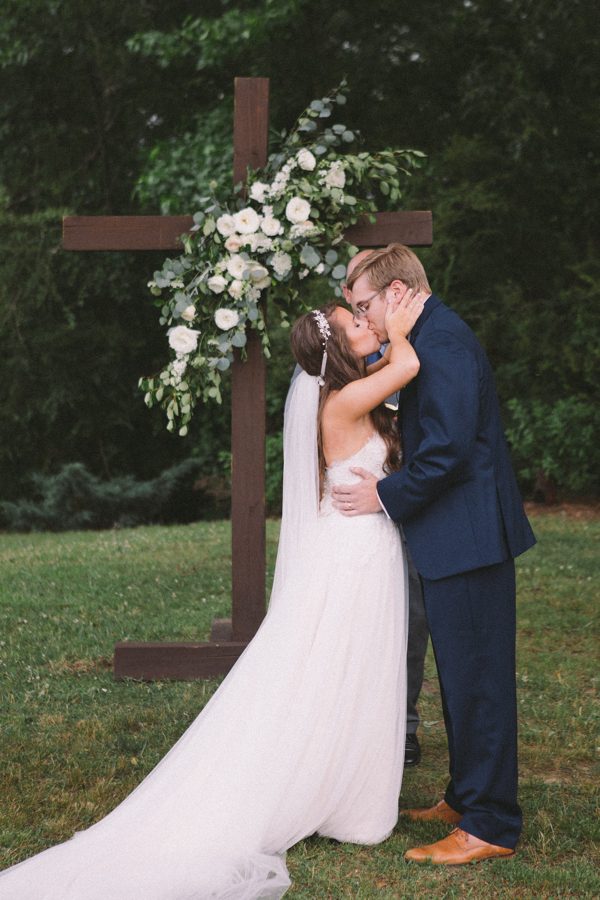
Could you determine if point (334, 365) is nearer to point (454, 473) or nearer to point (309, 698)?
point (454, 473)

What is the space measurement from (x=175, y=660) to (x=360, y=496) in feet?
8.06

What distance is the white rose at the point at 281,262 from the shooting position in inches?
213

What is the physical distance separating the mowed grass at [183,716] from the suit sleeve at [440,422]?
4.26 feet

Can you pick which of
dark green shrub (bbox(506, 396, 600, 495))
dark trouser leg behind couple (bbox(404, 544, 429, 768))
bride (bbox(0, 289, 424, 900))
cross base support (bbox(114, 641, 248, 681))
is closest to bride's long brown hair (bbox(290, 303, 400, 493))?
bride (bbox(0, 289, 424, 900))

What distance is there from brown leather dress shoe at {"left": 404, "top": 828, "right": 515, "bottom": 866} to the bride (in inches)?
7.1

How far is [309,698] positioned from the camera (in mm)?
3805

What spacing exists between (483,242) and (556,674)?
1014 centimetres

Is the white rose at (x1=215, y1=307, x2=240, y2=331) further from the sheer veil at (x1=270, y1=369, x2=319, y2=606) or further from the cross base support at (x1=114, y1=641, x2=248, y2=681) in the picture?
the cross base support at (x1=114, y1=641, x2=248, y2=681)

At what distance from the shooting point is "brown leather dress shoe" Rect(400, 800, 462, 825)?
160 inches

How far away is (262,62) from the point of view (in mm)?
15547

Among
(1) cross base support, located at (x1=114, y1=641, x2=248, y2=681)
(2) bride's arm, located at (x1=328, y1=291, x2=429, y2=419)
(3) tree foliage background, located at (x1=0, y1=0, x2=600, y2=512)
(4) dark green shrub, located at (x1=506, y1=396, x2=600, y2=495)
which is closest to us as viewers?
(2) bride's arm, located at (x1=328, y1=291, x2=429, y2=419)

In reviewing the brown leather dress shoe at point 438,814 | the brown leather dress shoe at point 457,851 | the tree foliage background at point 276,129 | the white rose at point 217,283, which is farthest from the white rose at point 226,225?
the tree foliage background at point 276,129

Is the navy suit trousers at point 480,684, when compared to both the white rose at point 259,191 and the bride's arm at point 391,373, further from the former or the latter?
the white rose at point 259,191

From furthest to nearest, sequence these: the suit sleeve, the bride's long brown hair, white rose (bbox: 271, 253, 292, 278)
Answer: white rose (bbox: 271, 253, 292, 278) < the bride's long brown hair < the suit sleeve
